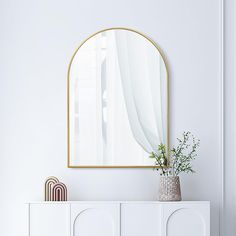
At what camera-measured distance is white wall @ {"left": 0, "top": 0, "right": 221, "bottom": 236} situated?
3070mm

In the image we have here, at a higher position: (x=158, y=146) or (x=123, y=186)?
(x=158, y=146)

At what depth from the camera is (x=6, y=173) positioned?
3.08 meters

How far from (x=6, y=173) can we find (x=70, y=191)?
34cm

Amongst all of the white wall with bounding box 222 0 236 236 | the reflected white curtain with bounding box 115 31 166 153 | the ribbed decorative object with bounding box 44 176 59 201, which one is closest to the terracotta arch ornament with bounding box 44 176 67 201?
the ribbed decorative object with bounding box 44 176 59 201

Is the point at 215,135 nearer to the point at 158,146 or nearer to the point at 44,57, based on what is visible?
the point at 158,146

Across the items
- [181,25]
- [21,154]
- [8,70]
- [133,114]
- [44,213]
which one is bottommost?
[44,213]

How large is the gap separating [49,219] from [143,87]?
2.69ft

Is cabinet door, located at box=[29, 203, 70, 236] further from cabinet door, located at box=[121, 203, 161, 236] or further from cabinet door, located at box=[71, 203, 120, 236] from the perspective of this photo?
cabinet door, located at box=[121, 203, 161, 236]

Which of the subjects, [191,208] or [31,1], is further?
[31,1]

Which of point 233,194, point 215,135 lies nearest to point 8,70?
point 215,135

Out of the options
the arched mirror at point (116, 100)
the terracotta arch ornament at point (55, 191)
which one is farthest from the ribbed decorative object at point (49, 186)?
the arched mirror at point (116, 100)

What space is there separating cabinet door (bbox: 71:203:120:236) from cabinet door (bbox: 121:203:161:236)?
0.13 ft

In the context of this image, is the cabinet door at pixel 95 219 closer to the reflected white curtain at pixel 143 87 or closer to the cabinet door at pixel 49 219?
the cabinet door at pixel 49 219

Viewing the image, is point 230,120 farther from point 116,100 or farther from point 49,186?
point 49,186
